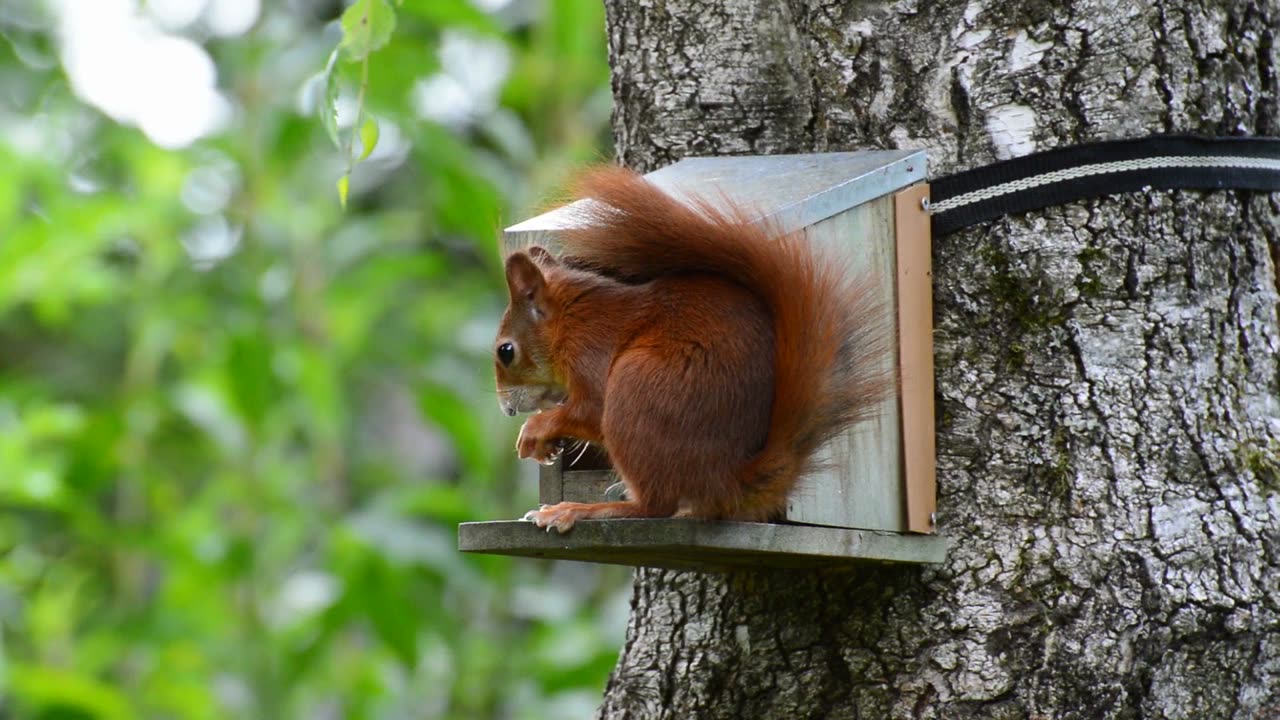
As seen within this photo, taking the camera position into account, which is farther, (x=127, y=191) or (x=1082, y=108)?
(x=127, y=191)

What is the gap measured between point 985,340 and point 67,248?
2.15 meters

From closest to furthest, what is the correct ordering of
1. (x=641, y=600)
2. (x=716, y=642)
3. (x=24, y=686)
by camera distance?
(x=716, y=642) → (x=641, y=600) → (x=24, y=686)

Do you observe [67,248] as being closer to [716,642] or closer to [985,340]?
[716,642]

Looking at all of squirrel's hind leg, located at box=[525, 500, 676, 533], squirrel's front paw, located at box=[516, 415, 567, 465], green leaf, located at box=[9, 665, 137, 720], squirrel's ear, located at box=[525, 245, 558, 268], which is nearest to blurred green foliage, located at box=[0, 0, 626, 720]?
green leaf, located at box=[9, 665, 137, 720]

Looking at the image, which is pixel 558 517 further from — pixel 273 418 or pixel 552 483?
pixel 273 418

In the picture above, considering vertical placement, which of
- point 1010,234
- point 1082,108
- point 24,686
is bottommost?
point 24,686

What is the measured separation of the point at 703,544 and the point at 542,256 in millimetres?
440

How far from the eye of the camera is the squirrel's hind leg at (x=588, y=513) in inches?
56.2

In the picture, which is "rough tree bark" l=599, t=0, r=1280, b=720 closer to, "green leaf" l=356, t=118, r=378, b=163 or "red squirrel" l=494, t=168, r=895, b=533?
"red squirrel" l=494, t=168, r=895, b=533

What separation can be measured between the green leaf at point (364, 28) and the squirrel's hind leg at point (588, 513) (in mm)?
499

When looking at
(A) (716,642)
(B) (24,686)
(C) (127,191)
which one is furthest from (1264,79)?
(C) (127,191)

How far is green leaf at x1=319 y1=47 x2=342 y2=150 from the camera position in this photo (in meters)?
1.43

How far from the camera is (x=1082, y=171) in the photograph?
60.8 inches

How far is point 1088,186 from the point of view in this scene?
1546mm
